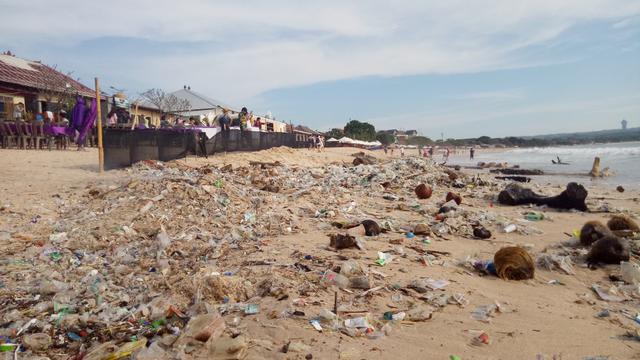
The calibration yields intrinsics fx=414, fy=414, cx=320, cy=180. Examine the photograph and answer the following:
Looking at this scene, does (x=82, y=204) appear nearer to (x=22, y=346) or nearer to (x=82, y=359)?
(x=22, y=346)

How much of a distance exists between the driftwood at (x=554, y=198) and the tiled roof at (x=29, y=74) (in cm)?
1803

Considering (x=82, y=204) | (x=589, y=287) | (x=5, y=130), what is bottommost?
(x=589, y=287)

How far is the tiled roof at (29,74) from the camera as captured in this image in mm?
16731

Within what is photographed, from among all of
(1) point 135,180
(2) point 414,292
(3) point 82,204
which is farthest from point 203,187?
(2) point 414,292

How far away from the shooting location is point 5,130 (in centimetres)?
1177

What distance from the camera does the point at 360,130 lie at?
2336 inches

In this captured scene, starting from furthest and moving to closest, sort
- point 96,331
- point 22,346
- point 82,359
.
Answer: point 96,331 → point 22,346 → point 82,359

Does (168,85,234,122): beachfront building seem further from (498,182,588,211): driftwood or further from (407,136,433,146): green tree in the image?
(407,136,433,146): green tree

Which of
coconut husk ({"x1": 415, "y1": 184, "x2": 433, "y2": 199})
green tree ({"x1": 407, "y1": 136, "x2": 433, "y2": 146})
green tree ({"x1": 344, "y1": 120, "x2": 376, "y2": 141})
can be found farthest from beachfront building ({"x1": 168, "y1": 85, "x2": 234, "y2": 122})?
green tree ({"x1": 407, "y1": 136, "x2": 433, "y2": 146})

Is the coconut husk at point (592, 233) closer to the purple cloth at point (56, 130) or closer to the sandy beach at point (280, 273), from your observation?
the sandy beach at point (280, 273)

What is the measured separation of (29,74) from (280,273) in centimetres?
2044

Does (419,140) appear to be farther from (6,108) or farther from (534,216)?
(534,216)

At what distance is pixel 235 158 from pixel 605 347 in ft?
32.1

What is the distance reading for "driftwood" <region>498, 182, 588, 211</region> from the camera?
7273 millimetres
